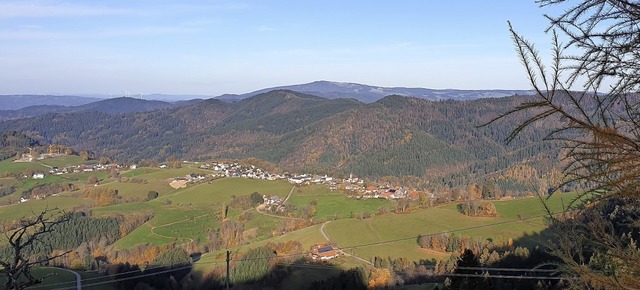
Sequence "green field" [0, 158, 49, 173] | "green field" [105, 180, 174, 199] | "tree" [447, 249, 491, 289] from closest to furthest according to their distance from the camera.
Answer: "tree" [447, 249, 491, 289] < "green field" [105, 180, 174, 199] < "green field" [0, 158, 49, 173]

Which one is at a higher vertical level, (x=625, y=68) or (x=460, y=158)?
(x=625, y=68)

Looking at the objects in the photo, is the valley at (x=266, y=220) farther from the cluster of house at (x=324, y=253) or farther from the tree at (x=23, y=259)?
the tree at (x=23, y=259)

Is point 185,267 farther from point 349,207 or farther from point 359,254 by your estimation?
point 349,207

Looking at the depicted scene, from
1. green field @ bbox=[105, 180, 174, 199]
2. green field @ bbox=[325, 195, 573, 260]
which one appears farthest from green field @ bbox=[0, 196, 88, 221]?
green field @ bbox=[325, 195, 573, 260]

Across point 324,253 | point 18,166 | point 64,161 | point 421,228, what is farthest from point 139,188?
point 421,228

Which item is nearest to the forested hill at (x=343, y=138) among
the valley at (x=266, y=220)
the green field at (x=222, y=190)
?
the green field at (x=222, y=190)

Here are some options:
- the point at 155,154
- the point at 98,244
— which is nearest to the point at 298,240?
the point at 98,244

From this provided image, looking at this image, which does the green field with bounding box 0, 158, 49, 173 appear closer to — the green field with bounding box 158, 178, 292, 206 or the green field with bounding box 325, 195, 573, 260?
the green field with bounding box 158, 178, 292, 206
